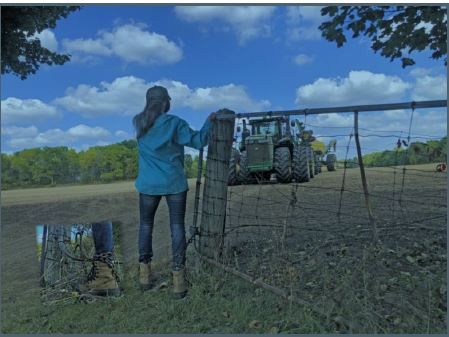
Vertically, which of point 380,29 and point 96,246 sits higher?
point 380,29

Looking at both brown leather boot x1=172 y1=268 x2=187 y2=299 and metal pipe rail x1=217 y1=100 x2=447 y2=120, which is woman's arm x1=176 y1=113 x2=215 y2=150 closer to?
metal pipe rail x1=217 y1=100 x2=447 y2=120

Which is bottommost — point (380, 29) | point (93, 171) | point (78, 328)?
point (78, 328)

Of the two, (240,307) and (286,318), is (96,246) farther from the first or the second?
(286,318)

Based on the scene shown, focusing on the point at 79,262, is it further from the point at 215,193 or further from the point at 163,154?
the point at 215,193

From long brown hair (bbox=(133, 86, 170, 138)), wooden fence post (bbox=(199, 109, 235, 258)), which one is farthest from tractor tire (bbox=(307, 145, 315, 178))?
long brown hair (bbox=(133, 86, 170, 138))

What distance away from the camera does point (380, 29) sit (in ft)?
14.5

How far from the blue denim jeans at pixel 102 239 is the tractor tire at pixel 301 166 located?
22.1ft

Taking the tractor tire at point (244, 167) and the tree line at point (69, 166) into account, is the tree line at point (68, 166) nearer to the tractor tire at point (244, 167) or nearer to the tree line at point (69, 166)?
the tree line at point (69, 166)

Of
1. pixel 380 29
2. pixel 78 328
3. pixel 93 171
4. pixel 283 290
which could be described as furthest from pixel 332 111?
pixel 93 171

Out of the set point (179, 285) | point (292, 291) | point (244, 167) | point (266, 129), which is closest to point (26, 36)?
point (179, 285)

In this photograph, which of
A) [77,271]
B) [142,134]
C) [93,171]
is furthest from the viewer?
[93,171]

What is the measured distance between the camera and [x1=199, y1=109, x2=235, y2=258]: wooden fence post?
3.68m

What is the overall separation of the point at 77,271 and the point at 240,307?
1.27 m

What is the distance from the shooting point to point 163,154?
319cm
